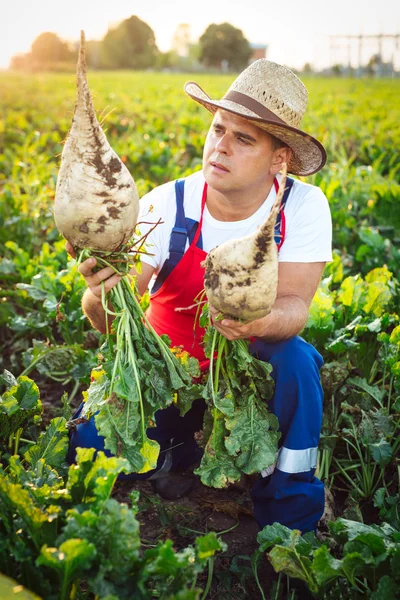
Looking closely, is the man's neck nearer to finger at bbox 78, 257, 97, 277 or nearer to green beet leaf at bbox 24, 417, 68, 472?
finger at bbox 78, 257, 97, 277

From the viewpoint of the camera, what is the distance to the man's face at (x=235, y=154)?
2549 mm

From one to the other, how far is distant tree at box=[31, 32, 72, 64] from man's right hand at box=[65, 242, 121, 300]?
261 ft

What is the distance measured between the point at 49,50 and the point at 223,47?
21.3 metres

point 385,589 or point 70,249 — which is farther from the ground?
point 70,249

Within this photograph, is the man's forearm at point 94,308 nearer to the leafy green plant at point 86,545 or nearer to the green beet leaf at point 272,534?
the leafy green plant at point 86,545

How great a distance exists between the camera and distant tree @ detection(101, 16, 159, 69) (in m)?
80.1

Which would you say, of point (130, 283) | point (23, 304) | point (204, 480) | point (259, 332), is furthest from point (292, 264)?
point (23, 304)

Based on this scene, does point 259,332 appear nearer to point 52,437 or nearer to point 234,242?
point 234,242

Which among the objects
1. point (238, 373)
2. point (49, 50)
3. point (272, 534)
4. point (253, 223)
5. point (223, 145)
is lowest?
point (272, 534)

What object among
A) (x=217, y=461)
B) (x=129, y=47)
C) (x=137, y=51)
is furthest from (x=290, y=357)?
(x=137, y=51)

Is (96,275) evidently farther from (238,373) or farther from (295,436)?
(295,436)

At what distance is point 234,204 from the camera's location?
2.69 meters

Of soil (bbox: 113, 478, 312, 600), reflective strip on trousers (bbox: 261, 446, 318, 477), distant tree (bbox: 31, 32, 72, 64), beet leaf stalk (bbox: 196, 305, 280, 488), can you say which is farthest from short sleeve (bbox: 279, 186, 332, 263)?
distant tree (bbox: 31, 32, 72, 64)

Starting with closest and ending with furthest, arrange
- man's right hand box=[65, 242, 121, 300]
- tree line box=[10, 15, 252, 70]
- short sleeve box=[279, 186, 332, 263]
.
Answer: man's right hand box=[65, 242, 121, 300], short sleeve box=[279, 186, 332, 263], tree line box=[10, 15, 252, 70]
